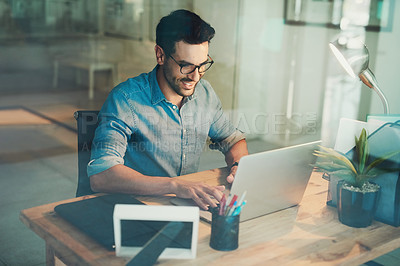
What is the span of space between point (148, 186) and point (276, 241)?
0.44 metres

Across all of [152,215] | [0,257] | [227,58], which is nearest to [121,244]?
[152,215]

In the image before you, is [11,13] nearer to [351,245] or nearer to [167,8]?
[167,8]

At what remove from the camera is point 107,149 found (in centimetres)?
159

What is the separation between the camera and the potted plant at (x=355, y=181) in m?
1.29

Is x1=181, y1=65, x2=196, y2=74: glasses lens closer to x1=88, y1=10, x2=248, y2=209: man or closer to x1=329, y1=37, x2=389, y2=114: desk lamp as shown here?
x1=88, y1=10, x2=248, y2=209: man

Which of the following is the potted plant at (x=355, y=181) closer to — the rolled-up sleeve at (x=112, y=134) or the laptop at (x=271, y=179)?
the laptop at (x=271, y=179)

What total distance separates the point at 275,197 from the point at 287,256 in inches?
9.4

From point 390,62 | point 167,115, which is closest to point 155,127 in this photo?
point 167,115

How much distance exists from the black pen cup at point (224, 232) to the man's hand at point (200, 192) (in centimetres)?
18

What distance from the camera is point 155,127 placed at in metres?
1.83

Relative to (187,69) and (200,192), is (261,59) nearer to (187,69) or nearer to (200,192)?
(187,69)

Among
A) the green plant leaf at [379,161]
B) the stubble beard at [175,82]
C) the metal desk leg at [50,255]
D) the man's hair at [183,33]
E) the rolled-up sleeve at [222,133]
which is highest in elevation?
the man's hair at [183,33]

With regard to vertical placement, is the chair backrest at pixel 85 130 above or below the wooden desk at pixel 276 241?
above

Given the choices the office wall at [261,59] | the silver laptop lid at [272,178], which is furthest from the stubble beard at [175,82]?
the office wall at [261,59]
